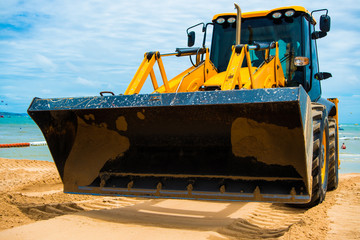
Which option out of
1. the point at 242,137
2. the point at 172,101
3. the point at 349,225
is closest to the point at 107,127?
the point at 172,101

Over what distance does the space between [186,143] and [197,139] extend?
0.13m

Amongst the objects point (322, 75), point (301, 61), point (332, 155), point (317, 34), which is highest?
point (317, 34)

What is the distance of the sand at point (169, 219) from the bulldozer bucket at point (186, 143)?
0.33m

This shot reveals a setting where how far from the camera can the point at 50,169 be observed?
9.69 m

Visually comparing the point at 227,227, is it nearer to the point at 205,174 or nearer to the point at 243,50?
the point at 205,174

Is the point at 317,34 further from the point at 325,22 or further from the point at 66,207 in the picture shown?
the point at 66,207

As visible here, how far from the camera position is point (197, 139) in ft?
14.6

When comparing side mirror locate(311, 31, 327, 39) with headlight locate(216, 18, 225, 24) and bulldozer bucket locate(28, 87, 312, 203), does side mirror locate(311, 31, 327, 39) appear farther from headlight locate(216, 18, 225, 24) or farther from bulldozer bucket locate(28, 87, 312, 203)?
bulldozer bucket locate(28, 87, 312, 203)

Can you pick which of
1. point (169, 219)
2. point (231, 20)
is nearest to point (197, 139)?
point (169, 219)

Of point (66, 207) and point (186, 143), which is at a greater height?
point (186, 143)

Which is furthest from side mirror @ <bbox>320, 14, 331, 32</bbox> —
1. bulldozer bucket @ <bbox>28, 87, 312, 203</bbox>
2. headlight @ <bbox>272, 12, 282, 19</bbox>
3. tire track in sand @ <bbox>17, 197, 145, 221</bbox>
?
tire track in sand @ <bbox>17, 197, 145, 221</bbox>

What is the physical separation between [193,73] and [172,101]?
2.11 meters

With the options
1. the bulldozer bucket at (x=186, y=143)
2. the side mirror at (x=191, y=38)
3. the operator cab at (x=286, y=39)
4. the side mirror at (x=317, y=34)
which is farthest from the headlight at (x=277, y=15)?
the bulldozer bucket at (x=186, y=143)

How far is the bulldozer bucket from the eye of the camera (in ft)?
12.7
